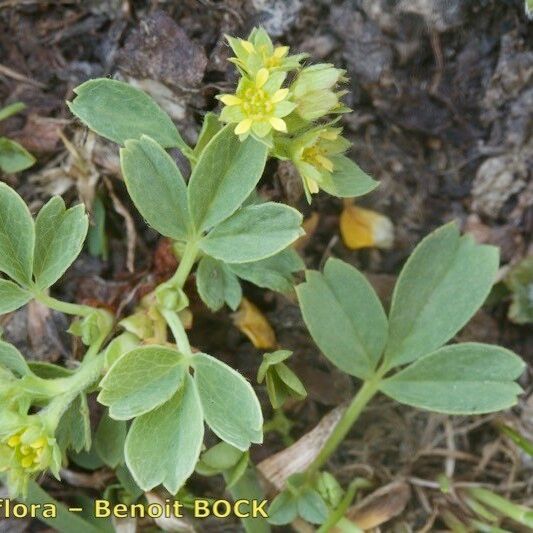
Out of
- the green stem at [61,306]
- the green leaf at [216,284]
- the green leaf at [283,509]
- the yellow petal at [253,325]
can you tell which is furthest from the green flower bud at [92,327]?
the green leaf at [283,509]

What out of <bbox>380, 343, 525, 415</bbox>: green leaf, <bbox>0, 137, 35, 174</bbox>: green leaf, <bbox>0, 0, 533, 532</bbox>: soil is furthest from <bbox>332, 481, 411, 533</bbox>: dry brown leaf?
<bbox>0, 137, 35, 174</bbox>: green leaf

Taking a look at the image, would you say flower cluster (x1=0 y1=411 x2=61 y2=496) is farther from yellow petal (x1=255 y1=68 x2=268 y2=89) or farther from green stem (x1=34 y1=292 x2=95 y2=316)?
yellow petal (x1=255 y1=68 x2=268 y2=89)

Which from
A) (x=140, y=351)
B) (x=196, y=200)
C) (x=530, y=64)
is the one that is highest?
(x=530, y=64)

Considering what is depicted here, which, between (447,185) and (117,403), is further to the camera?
(447,185)

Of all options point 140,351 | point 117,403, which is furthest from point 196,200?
point 117,403

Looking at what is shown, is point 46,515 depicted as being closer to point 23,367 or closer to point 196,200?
point 23,367

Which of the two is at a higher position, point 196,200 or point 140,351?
point 196,200

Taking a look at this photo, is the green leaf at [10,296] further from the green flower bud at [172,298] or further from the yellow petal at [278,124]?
the yellow petal at [278,124]
